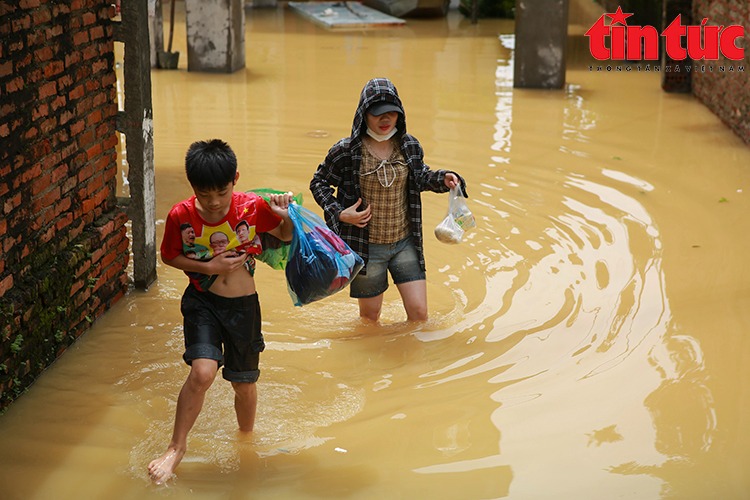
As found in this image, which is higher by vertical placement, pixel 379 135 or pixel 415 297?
pixel 379 135

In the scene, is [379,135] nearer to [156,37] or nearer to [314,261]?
[314,261]

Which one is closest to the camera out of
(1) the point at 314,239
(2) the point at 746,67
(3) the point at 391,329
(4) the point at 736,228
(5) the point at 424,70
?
(1) the point at 314,239

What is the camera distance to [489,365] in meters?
5.73

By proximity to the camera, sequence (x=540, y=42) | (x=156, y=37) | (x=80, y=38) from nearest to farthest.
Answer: (x=80, y=38) → (x=540, y=42) → (x=156, y=37)

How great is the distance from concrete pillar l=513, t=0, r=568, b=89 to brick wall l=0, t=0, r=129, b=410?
7.89 meters

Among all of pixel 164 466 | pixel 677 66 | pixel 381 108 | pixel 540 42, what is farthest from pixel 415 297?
pixel 677 66

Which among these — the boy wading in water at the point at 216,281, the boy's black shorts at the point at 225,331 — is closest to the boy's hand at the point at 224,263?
the boy wading in water at the point at 216,281

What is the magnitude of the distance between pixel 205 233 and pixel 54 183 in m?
1.62

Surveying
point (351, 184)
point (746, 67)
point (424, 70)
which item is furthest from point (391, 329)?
point (424, 70)

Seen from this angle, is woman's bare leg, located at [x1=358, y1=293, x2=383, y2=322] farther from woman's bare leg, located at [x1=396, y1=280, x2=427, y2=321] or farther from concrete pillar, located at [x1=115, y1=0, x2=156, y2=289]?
concrete pillar, located at [x1=115, y1=0, x2=156, y2=289]

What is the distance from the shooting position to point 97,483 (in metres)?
4.48

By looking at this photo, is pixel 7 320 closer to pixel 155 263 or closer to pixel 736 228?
pixel 155 263

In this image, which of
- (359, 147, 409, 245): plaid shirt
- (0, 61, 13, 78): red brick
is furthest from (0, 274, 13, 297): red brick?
(359, 147, 409, 245): plaid shirt

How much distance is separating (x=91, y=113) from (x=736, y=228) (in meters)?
4.91
